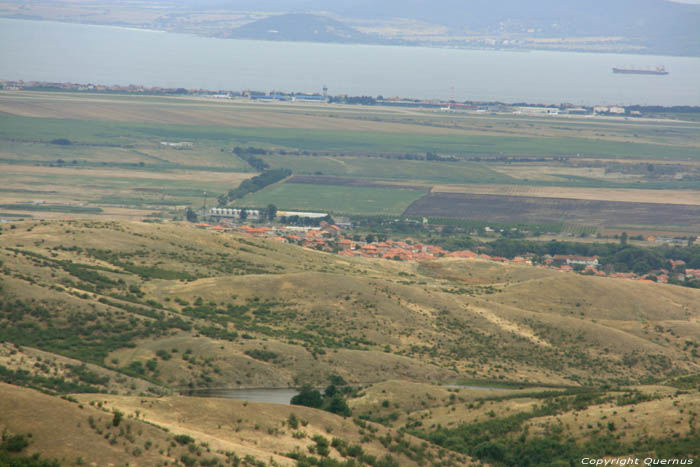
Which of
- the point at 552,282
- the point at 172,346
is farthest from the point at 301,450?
the point at 552,282

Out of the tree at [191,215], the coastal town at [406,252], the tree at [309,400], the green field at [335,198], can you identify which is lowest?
the coastal town at [406,252]

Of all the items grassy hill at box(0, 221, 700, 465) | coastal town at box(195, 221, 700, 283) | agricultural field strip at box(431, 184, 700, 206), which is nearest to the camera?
grassy hill at box(0, 221, 700, 465)

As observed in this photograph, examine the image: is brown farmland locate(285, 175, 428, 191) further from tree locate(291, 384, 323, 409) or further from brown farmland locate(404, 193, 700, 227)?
tree locate(291, 384, 323, 409)

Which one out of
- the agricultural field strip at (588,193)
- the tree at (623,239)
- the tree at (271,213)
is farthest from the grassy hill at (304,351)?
the agricultural field strip at (588,193)

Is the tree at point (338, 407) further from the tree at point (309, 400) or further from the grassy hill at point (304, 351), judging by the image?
the grassy hill at point (304, 351)

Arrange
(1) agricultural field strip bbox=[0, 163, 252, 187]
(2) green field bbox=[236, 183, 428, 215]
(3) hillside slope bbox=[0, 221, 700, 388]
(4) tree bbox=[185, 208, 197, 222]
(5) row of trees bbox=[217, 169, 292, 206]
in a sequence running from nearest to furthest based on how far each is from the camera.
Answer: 1. (3) hillside slope bbox=[0, 221, 700, 388]
2. (4) tree bbox=[185, 208, 197, 222]
3. (2) green field bbox=[236, 183, 428, 215]
4. (5) row of trees bbox=[217, 169, 292, 206]
5. (1) agricultural field strip bbox=[0, 163, 252, 187]

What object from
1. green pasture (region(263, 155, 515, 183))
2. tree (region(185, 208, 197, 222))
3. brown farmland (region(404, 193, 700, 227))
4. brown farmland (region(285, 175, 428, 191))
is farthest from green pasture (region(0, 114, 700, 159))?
tree (region(185, 208, 197, 222))

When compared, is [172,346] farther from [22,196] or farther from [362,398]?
[22,196]
